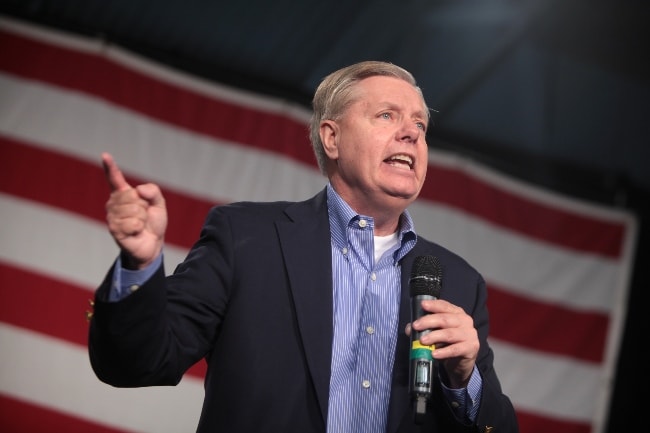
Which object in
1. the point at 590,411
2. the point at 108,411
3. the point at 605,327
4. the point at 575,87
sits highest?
the point at 575,87

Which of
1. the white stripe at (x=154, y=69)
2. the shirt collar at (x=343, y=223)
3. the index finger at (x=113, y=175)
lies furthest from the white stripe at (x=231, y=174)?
the index finger at (x=113, y=175)

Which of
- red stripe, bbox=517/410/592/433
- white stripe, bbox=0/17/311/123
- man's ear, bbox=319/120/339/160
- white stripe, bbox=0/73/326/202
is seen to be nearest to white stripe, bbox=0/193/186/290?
white stripe, bbox=0/73/326/202

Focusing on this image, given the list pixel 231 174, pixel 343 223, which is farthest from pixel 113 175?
pixel 231 174

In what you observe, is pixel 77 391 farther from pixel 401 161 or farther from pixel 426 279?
pixel 426 279

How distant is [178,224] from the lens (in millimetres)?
3830

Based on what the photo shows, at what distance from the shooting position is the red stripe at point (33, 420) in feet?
11.1

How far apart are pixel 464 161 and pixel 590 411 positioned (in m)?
1.57

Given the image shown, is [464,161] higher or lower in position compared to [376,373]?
higher

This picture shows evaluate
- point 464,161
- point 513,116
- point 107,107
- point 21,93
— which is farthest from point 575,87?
point 21,93

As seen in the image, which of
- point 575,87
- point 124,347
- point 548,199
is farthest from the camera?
point 548,199

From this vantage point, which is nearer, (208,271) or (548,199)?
(208,271)

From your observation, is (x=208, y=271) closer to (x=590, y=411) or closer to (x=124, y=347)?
(x=124, y=347)

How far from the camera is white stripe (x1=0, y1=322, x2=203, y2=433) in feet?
11.2

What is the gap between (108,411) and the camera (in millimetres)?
3525
